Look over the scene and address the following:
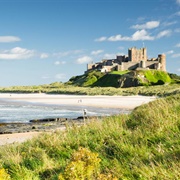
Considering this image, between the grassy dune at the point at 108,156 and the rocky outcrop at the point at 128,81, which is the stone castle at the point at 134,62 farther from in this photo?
the grassy dune at the point at 108,156

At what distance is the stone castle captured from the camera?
104438mm

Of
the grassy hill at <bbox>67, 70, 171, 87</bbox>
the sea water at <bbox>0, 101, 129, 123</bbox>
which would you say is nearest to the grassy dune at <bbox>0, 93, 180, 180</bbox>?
the sea water at <bbox>0, 101, 129, 123</bbox>

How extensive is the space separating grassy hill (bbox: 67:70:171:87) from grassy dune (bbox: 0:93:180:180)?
2908 inches

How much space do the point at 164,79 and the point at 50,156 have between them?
282 feet

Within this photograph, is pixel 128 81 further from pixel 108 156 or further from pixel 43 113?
pixel 108 156

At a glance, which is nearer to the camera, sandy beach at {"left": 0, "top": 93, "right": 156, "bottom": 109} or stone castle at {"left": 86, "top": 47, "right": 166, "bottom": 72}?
sandy beach at {"left": 0, "top": 93, "right": 156, "bottom": 109}

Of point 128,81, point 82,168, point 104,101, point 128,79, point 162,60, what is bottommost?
point 104,101

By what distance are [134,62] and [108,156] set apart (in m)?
101

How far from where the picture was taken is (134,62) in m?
106

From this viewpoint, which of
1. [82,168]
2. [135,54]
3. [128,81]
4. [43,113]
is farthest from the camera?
[135,54]

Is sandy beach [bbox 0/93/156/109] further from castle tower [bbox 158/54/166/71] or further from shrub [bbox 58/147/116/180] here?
castle tower [bbox 158/54/166/71]

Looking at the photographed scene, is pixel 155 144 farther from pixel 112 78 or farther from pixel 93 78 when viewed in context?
pixel 93 78

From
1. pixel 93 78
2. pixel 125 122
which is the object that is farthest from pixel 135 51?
pixel 125 122

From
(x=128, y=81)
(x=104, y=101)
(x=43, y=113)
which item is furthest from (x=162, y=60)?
(x=43, y=113)
